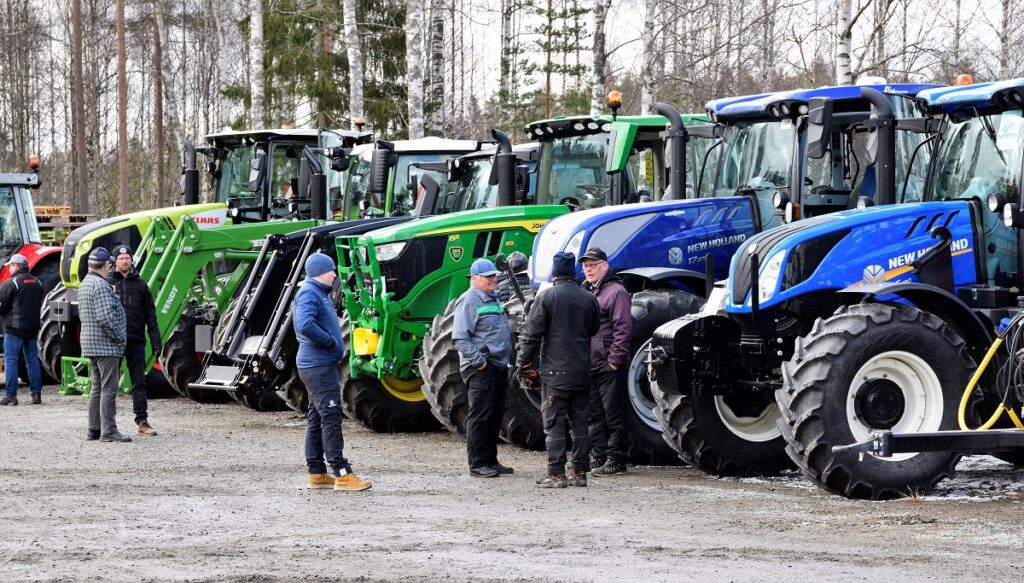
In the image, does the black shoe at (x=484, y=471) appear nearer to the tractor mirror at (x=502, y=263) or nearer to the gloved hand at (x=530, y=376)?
the gloved hand at (x=530, y=376)

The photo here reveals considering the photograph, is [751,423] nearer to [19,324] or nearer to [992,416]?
[992,416]

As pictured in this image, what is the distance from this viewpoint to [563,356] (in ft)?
35.7

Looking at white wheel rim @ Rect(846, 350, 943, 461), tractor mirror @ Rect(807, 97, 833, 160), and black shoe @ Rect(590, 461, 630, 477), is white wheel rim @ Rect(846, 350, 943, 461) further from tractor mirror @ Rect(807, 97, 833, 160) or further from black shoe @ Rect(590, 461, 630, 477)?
black shoe @ Rect(590, 461, 630, 477)

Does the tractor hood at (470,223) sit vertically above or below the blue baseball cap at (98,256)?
above

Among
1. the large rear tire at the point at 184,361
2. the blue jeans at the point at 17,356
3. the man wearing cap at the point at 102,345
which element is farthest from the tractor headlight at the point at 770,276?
the blue jeans at the point at 17,356

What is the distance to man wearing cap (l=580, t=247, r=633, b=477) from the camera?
37.6 ft

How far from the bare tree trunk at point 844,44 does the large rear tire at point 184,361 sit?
30.1 ft

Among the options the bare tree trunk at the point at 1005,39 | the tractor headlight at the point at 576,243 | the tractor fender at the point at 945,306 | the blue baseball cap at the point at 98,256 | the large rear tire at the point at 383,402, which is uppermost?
the bare tree trunk at the point at 1005,39

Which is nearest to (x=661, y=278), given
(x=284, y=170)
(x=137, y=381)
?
(x=137, y=381)

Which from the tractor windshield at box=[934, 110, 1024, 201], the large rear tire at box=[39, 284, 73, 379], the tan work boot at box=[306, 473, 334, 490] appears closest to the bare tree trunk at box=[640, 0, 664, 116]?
the large rear tire at box=[39, 284, 73, 379]

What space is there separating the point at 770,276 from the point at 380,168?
7.33 metres

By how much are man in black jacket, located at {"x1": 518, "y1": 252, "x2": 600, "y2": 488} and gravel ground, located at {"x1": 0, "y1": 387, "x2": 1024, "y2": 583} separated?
0.34 metres

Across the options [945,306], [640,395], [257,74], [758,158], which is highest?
[257,74]

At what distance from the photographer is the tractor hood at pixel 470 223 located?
1404 cm
